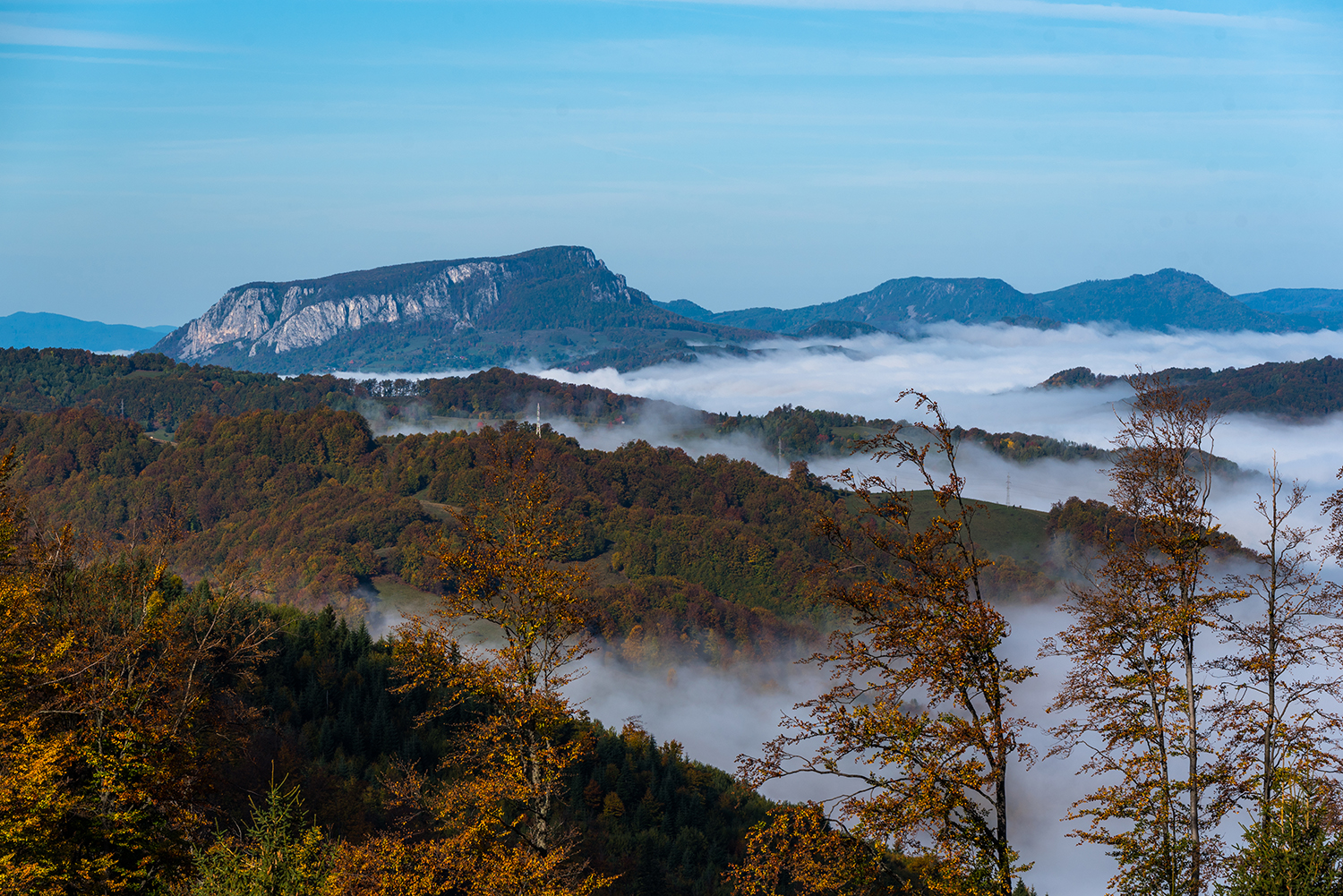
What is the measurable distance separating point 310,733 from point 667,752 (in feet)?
136

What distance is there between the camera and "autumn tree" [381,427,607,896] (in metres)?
18.2

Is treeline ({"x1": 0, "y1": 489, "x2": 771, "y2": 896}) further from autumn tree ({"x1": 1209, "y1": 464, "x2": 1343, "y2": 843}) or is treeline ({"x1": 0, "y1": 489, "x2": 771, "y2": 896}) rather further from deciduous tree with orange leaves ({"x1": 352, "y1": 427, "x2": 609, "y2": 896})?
autumn tree ({"x1": 1209, "y1": 464, "x2": 1343, "y2": 843})

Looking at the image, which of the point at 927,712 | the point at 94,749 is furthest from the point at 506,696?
the point at 94,749

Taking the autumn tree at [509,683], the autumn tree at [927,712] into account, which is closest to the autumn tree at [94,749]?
the autumn tree at [509,683]

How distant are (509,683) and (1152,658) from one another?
35.5 feet

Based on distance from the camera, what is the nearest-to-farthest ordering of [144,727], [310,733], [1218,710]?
[1218,710]
[144,727]
[310,733]

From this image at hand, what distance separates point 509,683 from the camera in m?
19.4

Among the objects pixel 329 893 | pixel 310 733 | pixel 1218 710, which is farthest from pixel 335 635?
pixel 1218 710

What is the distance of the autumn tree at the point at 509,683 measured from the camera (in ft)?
59.6

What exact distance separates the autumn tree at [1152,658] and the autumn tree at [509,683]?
844 centimetres

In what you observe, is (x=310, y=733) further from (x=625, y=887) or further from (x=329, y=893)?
(x=329, y=893)

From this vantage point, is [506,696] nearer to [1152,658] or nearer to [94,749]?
[1152,658]

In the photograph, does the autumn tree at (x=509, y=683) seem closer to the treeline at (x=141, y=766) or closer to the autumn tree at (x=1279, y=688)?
the treeline at (x=141, y=766)

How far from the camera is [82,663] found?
24953mm
